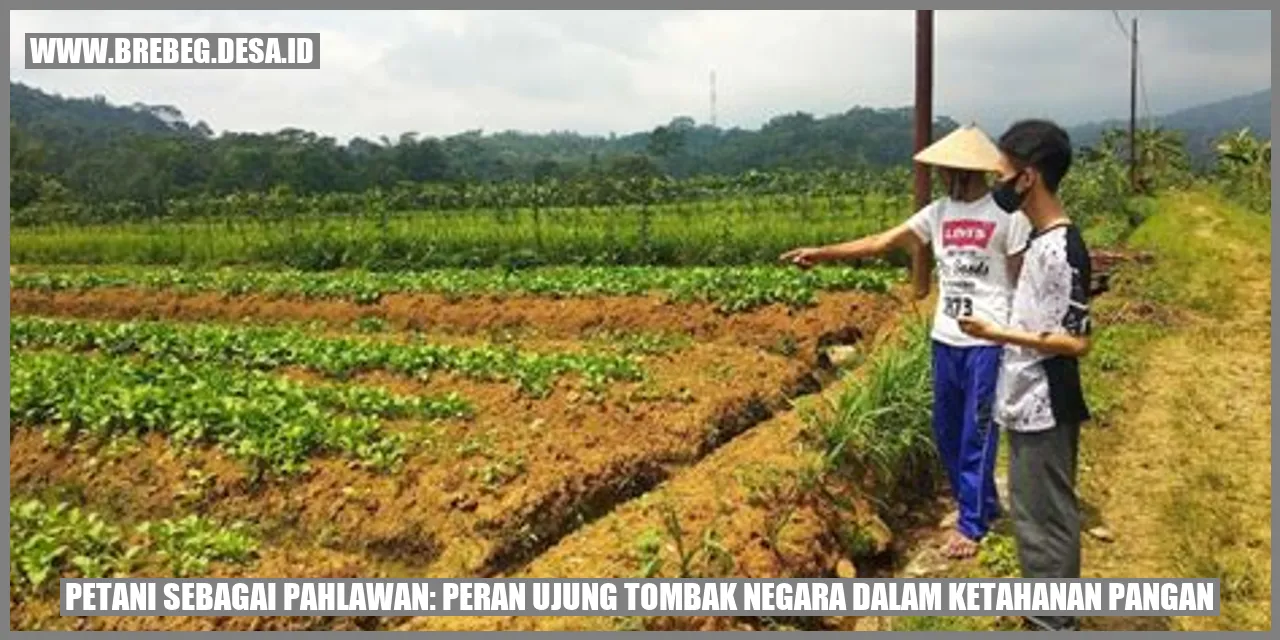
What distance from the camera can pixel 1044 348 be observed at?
165 inches

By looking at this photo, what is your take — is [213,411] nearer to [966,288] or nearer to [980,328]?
[966,288]

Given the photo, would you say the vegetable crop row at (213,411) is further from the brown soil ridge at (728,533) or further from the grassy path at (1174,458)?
the grassy path at (1174,458)

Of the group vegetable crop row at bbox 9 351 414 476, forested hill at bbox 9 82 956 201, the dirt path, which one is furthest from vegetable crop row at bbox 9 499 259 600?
forested hill at bbox 9 82 956 201

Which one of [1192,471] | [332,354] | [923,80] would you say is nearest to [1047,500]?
[1192,471]

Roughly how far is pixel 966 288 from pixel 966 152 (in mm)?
675

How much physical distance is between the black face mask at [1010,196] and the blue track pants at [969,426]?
1.12 metres

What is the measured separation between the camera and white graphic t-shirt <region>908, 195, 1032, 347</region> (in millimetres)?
5188

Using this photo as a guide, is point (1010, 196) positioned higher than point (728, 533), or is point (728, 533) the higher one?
point (1010, 196)

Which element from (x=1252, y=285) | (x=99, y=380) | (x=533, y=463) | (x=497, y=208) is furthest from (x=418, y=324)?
(x=497, y=208)

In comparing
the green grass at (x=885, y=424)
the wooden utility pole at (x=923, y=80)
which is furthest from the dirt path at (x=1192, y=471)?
the wooden utility pole at (x=923, y=80)

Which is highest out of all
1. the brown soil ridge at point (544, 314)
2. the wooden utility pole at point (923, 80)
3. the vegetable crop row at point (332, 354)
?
the wooden utility pole at point (923, 80)

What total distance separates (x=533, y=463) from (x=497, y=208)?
27.5 metres

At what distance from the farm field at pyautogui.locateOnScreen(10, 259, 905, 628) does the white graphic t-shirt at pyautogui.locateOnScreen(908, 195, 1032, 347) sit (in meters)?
1.87

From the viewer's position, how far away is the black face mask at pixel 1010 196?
4.32 metres
